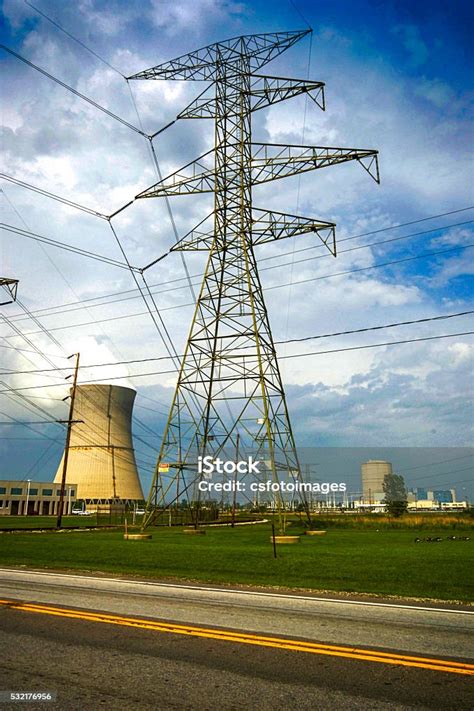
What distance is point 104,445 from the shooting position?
73.7 meters

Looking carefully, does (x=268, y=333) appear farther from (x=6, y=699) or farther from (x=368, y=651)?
(x=6, y=699)

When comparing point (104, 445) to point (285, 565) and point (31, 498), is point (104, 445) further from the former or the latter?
point (285, 565)

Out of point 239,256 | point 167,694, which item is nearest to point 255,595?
point 167,694

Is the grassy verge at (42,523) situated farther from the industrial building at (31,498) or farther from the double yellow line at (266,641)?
the double yellow line at (266,641)

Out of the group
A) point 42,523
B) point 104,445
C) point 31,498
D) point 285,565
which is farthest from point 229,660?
point 31,498

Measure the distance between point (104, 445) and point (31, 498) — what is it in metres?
36.0

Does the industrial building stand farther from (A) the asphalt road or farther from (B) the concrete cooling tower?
(A) the asphalt road

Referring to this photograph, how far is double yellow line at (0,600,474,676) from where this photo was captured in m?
5.79

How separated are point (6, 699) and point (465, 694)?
4021 millimetres

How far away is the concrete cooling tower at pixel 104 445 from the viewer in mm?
69438

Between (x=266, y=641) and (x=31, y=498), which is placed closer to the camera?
(x=266, y=641)

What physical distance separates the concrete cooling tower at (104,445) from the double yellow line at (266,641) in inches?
2446

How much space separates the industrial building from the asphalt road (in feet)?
298

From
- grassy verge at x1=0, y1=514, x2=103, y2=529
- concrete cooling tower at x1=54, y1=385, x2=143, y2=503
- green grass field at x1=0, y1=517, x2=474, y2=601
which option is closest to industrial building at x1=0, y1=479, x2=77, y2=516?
concrete cooling tower at x1=54, y1=385, x2=143, y2=503
